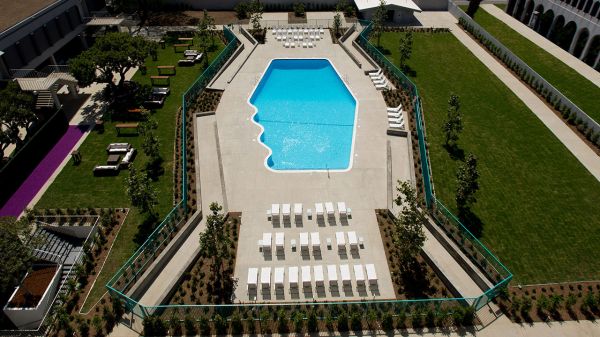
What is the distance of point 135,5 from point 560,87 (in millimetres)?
52939

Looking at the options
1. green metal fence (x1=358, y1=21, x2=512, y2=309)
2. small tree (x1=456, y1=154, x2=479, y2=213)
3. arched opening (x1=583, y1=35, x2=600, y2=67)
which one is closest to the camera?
green metal fence (x1=358, y1=21, x2=512, y2=309)

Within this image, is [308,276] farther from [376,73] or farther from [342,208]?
[376,73]

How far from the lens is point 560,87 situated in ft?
134

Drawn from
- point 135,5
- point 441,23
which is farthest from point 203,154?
point 441,23

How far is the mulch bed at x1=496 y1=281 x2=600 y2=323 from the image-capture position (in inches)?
861

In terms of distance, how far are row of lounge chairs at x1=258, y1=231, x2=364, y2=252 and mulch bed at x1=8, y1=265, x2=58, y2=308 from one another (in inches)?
534

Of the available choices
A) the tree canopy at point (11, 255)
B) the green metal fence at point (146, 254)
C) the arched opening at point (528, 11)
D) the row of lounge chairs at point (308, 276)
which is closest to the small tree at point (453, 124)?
the row of lounge chairs at point (308, 276)

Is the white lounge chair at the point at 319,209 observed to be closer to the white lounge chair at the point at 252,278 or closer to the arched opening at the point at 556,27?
the white lounge chair at the point at 252,278

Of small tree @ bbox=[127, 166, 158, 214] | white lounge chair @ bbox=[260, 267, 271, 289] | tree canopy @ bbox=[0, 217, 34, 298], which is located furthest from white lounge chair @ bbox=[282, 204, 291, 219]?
tree canopy @ bbox=[0, 217, 34, 298]

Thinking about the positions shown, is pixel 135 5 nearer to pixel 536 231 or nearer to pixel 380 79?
pixel 380 79

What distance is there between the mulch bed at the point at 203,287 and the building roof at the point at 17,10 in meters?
A: 32.2

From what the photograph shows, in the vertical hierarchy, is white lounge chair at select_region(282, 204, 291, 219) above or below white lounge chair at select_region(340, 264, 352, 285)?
above

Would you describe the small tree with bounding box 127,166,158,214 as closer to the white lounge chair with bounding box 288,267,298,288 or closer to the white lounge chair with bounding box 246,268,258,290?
the white lounge chair with bounding box 246,268,258,290

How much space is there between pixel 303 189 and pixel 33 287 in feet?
61.1
